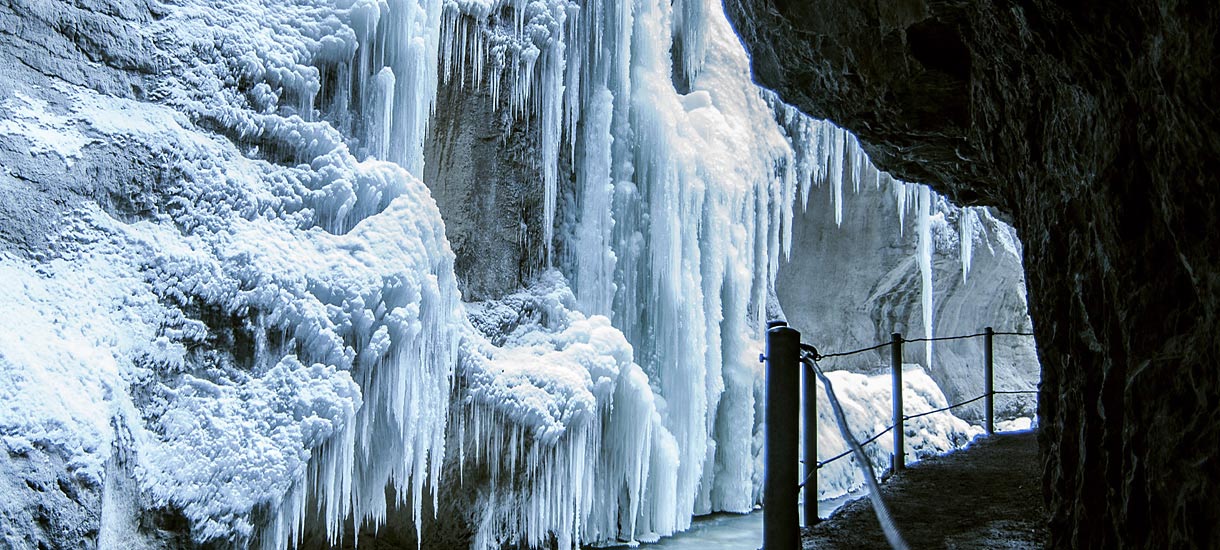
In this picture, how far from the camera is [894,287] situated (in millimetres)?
15406

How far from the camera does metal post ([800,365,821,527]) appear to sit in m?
2.95

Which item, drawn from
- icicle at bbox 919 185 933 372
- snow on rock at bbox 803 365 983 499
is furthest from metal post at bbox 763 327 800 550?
icicle at bbox 919 185 933 372

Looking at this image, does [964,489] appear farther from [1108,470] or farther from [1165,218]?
[1165,218]

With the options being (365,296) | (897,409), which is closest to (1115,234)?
(897,409)

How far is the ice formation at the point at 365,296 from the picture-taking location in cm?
450

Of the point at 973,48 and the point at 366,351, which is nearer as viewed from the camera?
the point at 973,48

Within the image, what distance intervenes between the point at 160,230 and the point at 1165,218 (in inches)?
185

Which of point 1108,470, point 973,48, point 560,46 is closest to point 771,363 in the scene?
point 1108,470

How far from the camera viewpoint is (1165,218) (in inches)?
71.4

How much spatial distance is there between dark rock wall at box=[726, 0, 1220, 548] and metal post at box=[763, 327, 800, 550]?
2.32ft

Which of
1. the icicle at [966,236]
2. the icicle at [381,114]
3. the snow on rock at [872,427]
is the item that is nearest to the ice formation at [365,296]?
the icicle at [381,114]

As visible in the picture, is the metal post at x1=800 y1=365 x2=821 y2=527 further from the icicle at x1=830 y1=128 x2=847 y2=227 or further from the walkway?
the icicle at x1=830 y1=128 x2=847 y2=227

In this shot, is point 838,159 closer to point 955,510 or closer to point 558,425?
point 558,425

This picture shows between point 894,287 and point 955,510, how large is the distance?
12.2 meters
